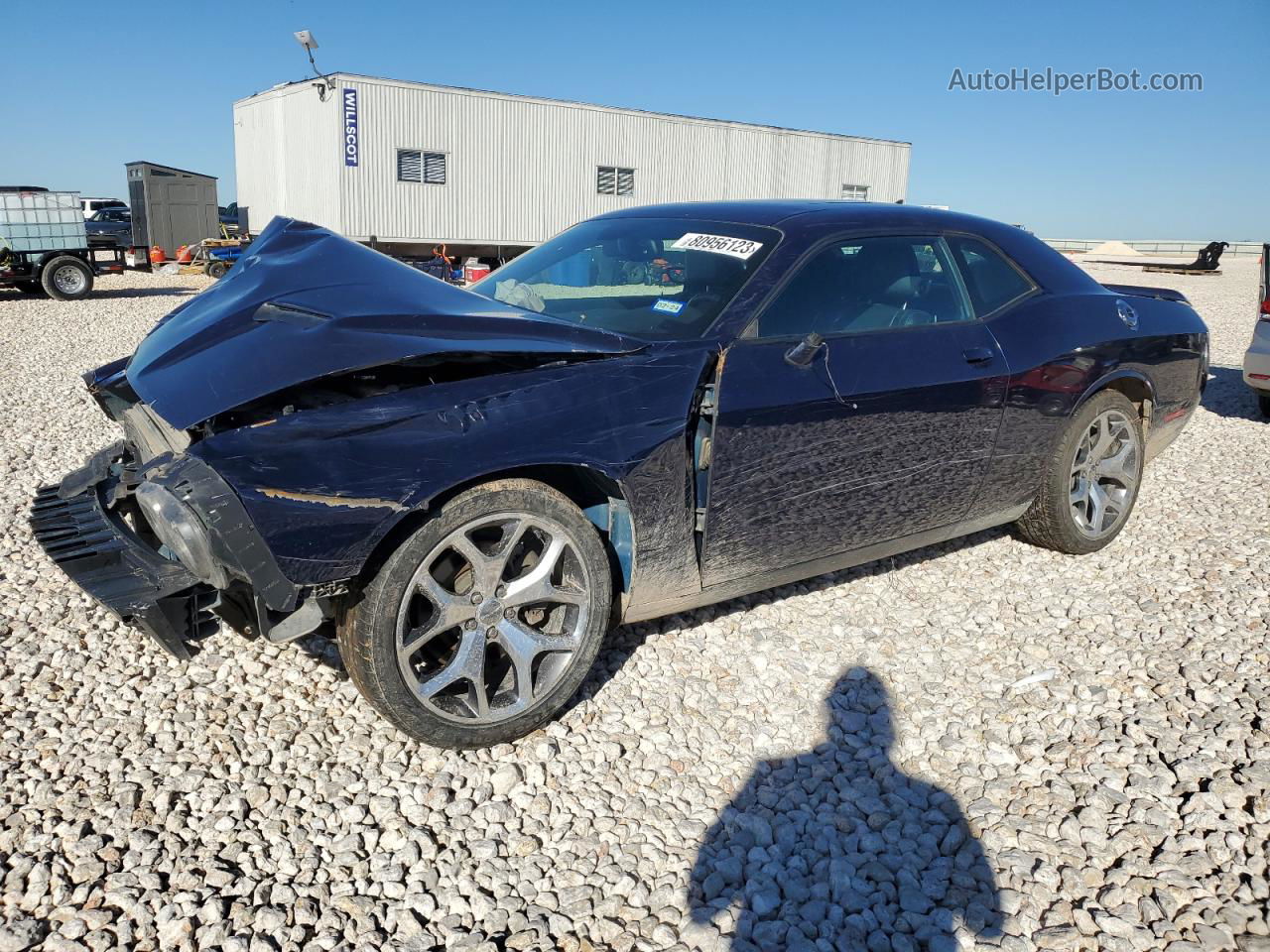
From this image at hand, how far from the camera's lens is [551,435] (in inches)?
102

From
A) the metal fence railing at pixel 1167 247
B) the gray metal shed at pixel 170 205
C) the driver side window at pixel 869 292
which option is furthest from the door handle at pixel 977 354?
the metal fence railing at pixel 1167 247

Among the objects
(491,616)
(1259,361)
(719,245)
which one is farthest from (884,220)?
(1259,361)

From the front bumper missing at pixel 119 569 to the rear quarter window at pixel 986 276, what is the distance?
3.03 metres

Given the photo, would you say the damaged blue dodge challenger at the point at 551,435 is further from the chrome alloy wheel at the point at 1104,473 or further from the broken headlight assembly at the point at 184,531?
the chrome alloy wheel at the point at 1104,473

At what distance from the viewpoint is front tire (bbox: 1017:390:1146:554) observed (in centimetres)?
411

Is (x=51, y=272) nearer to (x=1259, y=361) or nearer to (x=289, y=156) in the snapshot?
(x=289, y=156)

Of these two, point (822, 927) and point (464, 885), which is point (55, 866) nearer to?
point (464, 885)

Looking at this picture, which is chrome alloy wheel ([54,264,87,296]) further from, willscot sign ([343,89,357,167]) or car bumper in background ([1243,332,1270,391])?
car bumper in background ([1243,332,1270,391])

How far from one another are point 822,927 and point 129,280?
21870mm

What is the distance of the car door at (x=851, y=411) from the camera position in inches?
117

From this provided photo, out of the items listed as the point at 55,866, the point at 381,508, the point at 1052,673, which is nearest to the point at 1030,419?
the point at 1052,673

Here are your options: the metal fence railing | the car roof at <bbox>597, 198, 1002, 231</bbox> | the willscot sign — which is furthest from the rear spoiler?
the metal fence railing

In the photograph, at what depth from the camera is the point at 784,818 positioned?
8.25 feet

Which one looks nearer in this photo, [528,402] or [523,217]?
[528,402]
